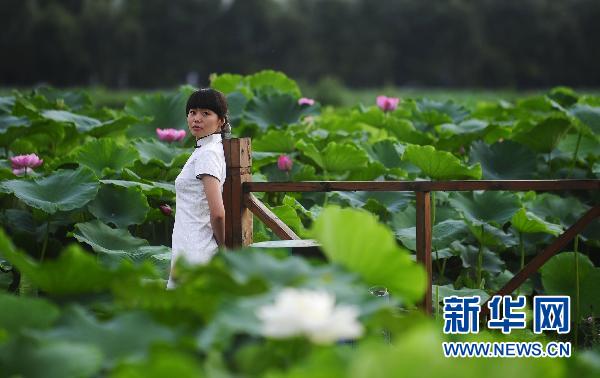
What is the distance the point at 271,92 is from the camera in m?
4.92

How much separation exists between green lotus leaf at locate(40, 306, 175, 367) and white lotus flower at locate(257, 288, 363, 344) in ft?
0.67

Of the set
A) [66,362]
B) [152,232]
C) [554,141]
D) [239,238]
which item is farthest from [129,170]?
[66,362]

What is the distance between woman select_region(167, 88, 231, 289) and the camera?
2.66 m

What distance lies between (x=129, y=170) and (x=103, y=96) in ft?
96.2

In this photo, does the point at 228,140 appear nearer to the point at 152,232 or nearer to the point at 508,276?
the point at 152,232

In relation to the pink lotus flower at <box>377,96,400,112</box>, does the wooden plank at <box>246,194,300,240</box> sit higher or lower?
lower

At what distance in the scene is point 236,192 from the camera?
110 inches

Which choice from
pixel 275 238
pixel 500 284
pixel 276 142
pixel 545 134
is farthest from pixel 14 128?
pixel 545 134

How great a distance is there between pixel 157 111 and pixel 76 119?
452 mm

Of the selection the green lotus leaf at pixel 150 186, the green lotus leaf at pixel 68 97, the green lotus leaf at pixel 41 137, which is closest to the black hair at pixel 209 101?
the green lotus leaf at pixel 150 186

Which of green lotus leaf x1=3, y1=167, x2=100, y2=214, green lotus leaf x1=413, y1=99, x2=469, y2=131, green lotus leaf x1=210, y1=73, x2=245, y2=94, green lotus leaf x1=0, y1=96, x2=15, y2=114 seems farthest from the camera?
green lotus leaf x1=210, y1=73, x2=245, y2=94

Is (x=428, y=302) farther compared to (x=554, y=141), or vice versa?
(x=554, y=141)

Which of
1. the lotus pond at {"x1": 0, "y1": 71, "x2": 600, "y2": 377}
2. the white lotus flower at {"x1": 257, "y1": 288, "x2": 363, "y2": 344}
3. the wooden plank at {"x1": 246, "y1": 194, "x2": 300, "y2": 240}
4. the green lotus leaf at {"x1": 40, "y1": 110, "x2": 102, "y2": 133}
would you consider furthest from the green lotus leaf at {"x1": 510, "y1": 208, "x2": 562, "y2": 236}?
the white lotus flower at {"x1": 257, "y1": 288, "x2": 363, "y2": 344}

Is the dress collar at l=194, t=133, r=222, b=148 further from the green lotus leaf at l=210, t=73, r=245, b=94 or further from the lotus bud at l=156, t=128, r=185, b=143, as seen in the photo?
the green lotus leaf at l=210, t=73, r=245, b=94
